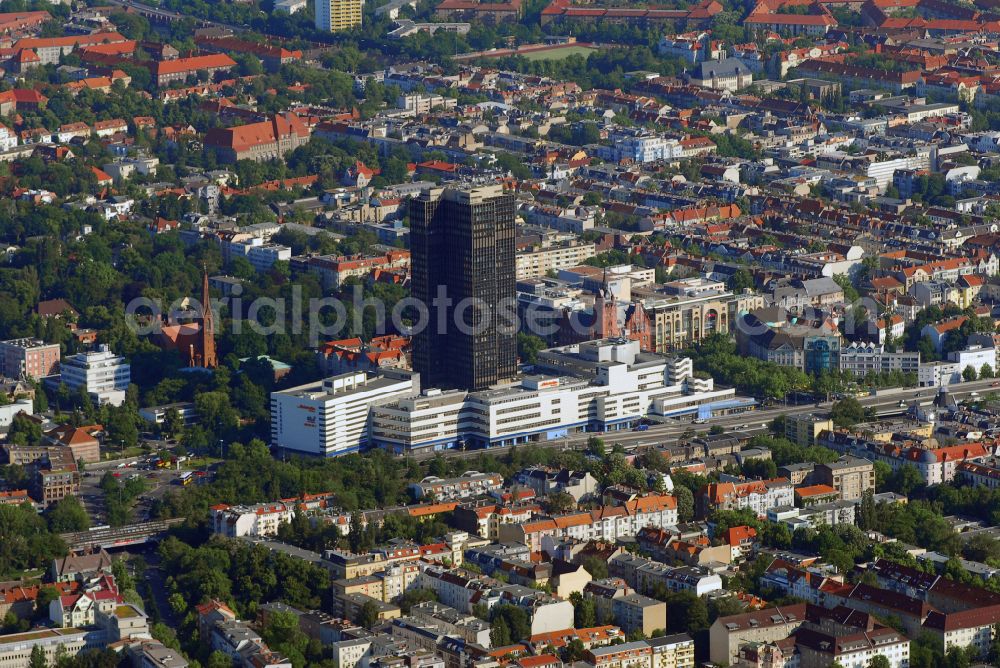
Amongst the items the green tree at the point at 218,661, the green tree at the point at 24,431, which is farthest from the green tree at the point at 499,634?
the green tree at the point at 24,431

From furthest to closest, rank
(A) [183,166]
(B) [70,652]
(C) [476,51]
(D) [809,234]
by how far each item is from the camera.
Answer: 1. (C) [476,51]
2. (A) [183,166]
3. (D) [809,234]
4. (B) [70,652]

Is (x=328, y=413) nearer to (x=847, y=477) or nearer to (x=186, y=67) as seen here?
(x=847, y=477)

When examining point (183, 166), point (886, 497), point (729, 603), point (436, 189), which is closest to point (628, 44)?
point (183, 166)

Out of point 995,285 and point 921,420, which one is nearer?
point 921,420

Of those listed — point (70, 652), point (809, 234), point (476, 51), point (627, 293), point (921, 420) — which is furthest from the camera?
point (476, 51)

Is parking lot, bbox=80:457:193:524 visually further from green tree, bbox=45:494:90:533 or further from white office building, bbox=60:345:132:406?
white office building, bbox=60:345:132:406

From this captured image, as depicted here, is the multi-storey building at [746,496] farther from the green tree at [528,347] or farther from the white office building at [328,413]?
the green tree at [528,347]

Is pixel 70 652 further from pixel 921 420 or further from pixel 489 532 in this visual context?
pixel 921 420

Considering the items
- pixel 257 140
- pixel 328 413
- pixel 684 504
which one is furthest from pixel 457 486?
pixel 257 140

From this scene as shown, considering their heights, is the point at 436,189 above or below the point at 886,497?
above
